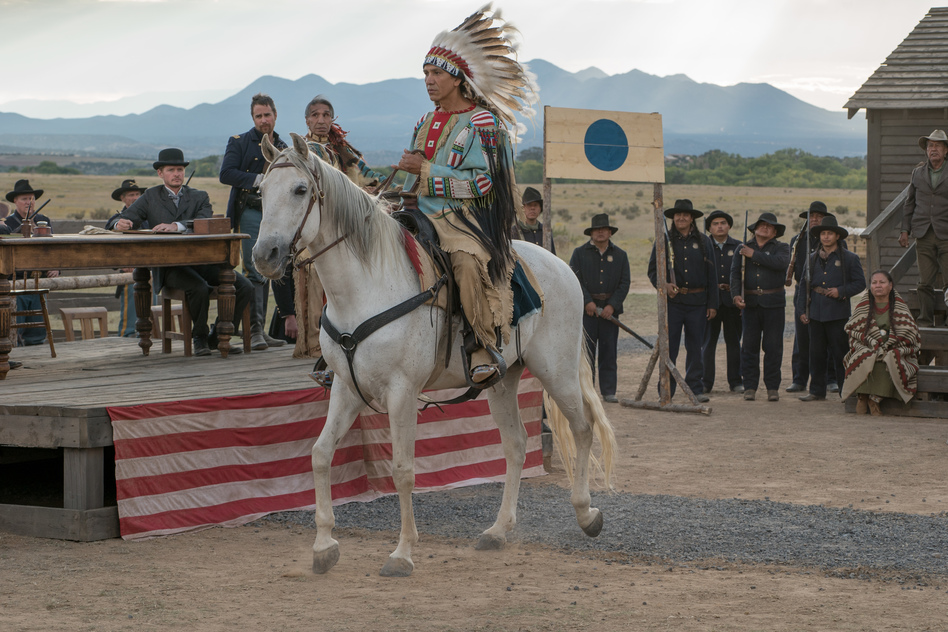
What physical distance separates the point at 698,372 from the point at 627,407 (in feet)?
3.76

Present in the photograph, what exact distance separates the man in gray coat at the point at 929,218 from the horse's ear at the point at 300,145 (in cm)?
948

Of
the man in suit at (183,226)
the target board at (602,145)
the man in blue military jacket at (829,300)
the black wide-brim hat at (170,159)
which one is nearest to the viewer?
the man in suit at (183,226)

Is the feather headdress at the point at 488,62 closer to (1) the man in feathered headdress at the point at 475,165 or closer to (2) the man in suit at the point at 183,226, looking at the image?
(1) the man in feathered headdress at the point at 475,165

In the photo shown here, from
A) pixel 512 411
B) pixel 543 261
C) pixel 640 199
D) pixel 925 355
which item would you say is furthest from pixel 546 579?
pixel 640 199

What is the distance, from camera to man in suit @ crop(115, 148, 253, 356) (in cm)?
910

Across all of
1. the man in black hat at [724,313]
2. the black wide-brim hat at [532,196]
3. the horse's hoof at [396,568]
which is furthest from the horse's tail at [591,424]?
the man in black hat at [724,313]

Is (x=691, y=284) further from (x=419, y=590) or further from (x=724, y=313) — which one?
(x=419, y=590)

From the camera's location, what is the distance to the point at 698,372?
13.0m

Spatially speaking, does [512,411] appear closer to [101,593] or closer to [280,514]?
[280,514]

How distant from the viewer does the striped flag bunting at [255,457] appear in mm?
6484

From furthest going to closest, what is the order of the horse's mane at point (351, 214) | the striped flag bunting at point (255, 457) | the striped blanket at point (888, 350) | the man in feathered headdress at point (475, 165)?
the striped blanket at point (888, 350) < the striped flag bunting at point (255, 457) < the man in feathered headdress at point (475, 165) < the horse's mane at point (351, 214)

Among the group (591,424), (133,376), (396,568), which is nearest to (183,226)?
(133,376)

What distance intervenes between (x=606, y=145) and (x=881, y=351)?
12.5ft

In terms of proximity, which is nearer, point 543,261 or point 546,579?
point 546,579
